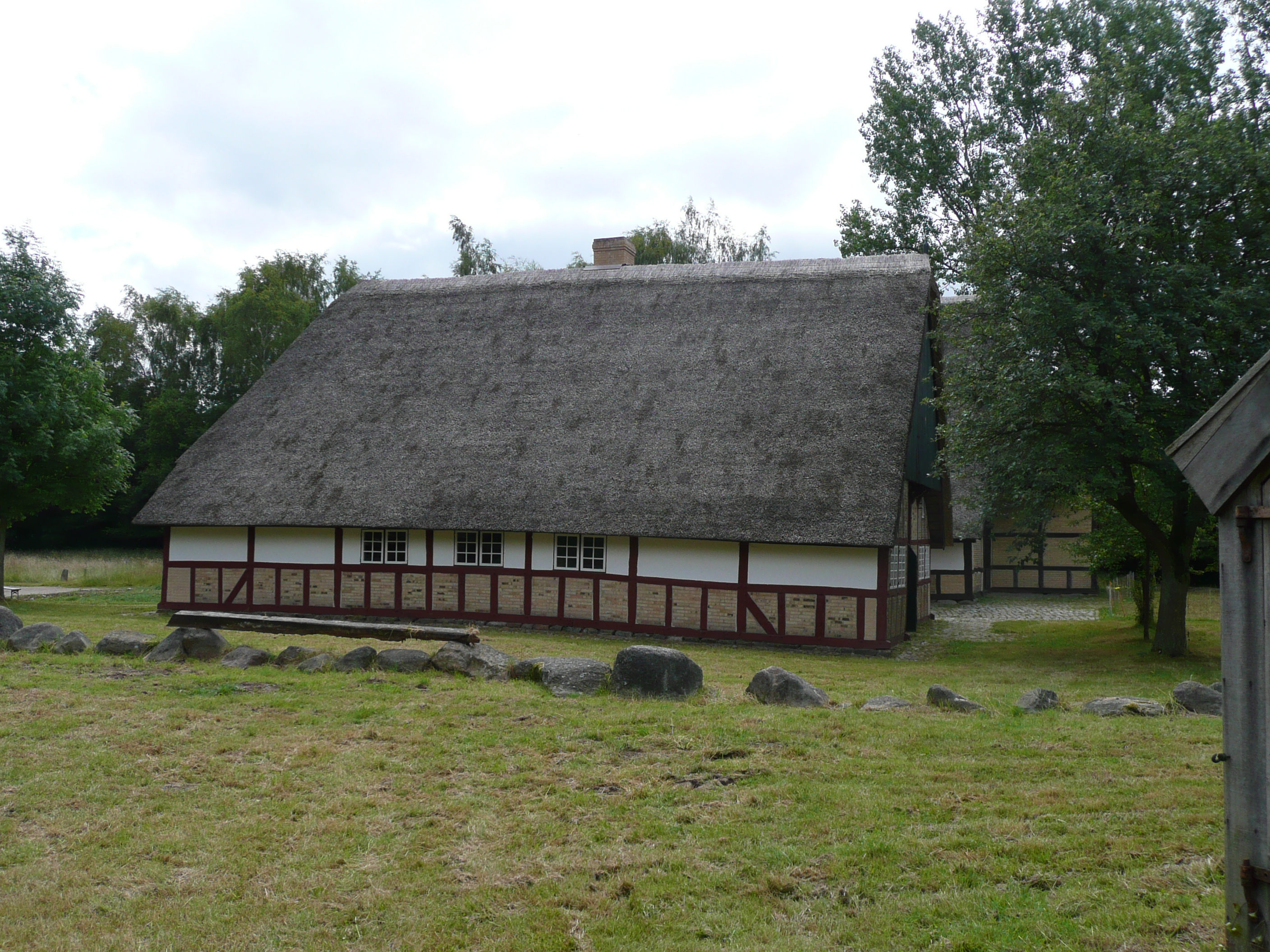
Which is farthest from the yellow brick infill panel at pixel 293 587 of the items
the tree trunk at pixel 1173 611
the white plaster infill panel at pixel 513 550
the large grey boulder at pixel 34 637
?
the tree trunk at pixel 1173 611

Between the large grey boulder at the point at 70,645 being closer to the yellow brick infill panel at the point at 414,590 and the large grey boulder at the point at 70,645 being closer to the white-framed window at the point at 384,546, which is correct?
the yellow brick infill panel at the point at 414,590

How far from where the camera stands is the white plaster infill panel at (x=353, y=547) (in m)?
21.5

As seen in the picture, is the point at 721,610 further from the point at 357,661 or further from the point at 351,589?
the point at 357,661

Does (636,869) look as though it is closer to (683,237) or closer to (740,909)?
(740,909)

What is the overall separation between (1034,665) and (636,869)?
12167 millimetres

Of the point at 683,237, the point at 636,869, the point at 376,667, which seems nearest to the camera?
the point at 636,869

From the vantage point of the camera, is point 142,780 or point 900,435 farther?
point 900,435

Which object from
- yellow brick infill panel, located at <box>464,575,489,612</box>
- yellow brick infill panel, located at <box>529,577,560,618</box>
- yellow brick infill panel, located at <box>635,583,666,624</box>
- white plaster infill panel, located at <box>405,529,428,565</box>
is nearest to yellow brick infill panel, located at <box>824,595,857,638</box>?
yellow brick infill panel, located at <box>635,583,666,624</box>

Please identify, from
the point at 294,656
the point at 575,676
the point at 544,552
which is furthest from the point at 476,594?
the point at 575,676

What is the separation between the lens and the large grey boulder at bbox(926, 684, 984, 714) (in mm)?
9938

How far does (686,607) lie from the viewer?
19.2 metres

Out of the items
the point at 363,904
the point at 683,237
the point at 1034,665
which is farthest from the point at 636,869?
the point at 683,237

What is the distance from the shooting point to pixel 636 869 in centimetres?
574

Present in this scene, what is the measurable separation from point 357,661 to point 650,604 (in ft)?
28.0
